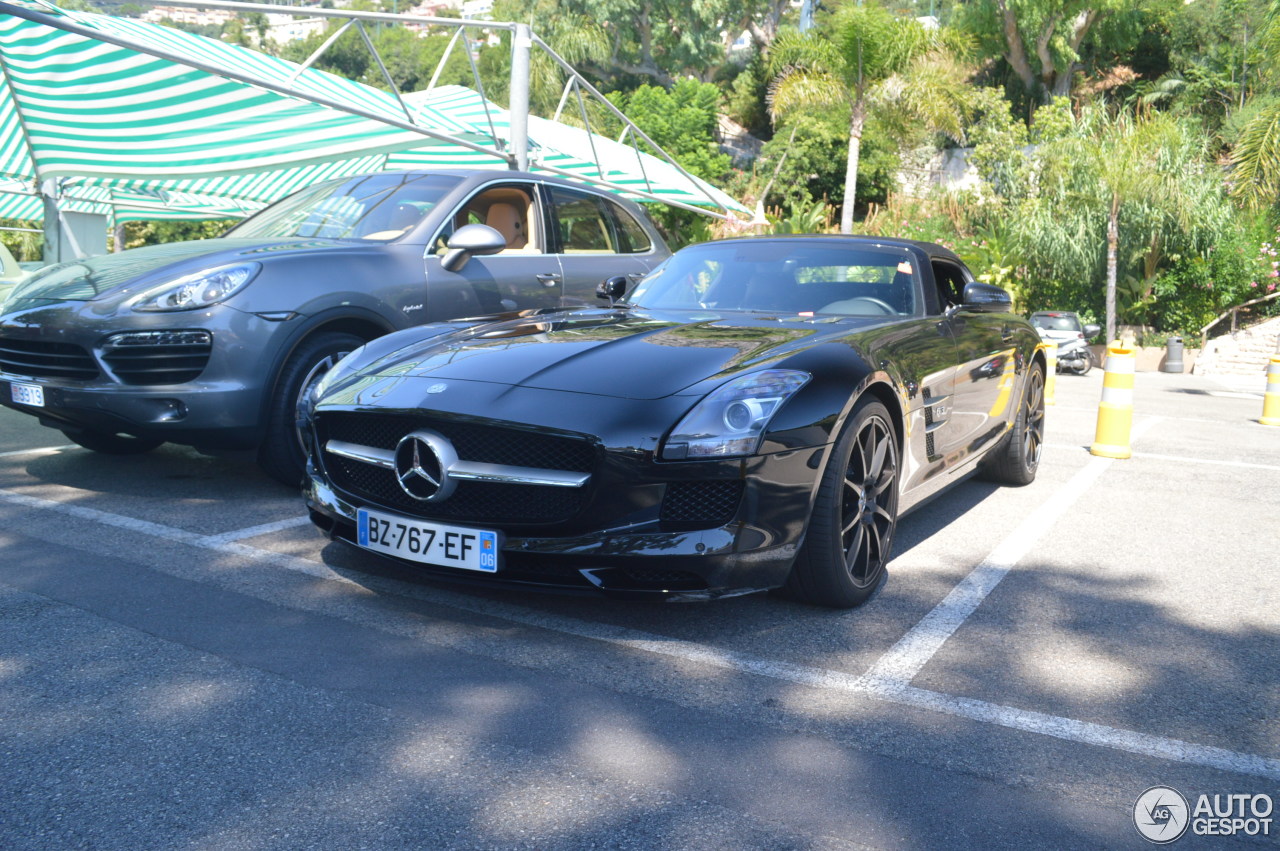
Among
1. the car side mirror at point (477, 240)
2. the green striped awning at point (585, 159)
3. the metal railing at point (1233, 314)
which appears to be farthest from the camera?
the metal railing at point (1233, 314)

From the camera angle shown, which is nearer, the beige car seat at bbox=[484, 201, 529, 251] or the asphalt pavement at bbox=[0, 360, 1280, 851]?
the asphalt pavement at bbox=[0, 360, 1280, 851]

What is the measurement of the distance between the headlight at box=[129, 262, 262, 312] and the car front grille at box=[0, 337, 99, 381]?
0.35 meters

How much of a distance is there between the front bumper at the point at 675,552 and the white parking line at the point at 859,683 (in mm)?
245

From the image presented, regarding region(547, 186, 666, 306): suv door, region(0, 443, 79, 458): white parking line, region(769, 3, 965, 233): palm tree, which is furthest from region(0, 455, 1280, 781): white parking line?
region(769, 3, 965, 233): palm tree

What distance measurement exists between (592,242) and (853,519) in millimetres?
4072

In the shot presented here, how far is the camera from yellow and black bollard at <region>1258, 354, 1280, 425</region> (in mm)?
10836

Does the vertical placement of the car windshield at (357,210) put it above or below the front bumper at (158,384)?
above

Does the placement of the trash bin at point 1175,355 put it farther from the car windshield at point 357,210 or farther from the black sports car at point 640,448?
the black sports car at point 640,448

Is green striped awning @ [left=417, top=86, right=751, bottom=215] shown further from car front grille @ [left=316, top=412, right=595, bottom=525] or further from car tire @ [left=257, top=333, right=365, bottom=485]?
car front grille @ [left=316, top=412, right=595, bottom=525]

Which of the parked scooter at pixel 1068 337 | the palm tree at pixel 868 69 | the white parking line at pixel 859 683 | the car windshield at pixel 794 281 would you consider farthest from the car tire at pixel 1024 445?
the palm tree at pixel 868 69

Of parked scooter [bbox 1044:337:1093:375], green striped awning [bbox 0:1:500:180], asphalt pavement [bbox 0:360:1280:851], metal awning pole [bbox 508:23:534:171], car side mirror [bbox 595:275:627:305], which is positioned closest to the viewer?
asphalt pavement [bbox 0:360:1280:851]

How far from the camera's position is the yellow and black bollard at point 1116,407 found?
771cm

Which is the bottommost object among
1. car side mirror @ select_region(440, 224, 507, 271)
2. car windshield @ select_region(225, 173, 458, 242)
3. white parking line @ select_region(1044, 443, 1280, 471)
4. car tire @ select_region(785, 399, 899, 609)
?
white parking line @ select_region(1044, 443, 1280, 471)

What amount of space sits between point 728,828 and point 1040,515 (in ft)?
13.1
